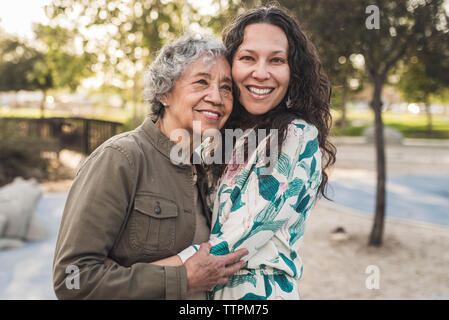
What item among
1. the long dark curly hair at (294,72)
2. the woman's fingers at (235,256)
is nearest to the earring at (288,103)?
the long dark curly hair at (294,72)

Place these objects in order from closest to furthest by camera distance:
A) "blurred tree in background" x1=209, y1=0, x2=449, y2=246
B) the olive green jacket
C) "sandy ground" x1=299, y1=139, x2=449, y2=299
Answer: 1. the olive green jacket
2. "sandy ground" x1=299, y1=139, x2=449, y2=299
3. "blurred tree in background" x1=209, y1=0, x2=449, y2=246

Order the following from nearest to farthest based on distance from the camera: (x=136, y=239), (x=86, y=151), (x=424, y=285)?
(x=136, y=239)
(x=424, y=285)
(x=86, y=151)

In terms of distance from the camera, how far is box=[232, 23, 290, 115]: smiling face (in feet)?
6.91

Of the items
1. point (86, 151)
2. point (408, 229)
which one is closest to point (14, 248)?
point (408, 229)

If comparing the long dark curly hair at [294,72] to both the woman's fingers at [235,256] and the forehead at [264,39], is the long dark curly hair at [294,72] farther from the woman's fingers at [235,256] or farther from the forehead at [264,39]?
the woman's fingers at [235,256]

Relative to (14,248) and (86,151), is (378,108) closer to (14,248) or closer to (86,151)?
(14,248)

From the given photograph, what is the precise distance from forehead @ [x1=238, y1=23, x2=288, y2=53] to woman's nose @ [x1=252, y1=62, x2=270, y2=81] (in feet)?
0.28

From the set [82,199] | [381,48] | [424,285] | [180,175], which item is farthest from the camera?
[381,48]

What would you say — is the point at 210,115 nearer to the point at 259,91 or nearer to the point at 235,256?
the point at 259,91

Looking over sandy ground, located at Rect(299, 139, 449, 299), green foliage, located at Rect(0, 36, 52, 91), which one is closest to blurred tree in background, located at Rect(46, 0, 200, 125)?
sandy ground, located at Rect(299, 139, 449, 299)

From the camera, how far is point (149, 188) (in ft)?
6.00

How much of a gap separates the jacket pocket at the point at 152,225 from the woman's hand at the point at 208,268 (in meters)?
0.13

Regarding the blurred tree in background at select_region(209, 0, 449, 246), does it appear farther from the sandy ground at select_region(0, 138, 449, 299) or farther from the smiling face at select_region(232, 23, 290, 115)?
the smiling face at select_region(232, 23, 290, 115)

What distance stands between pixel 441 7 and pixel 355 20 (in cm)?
108
